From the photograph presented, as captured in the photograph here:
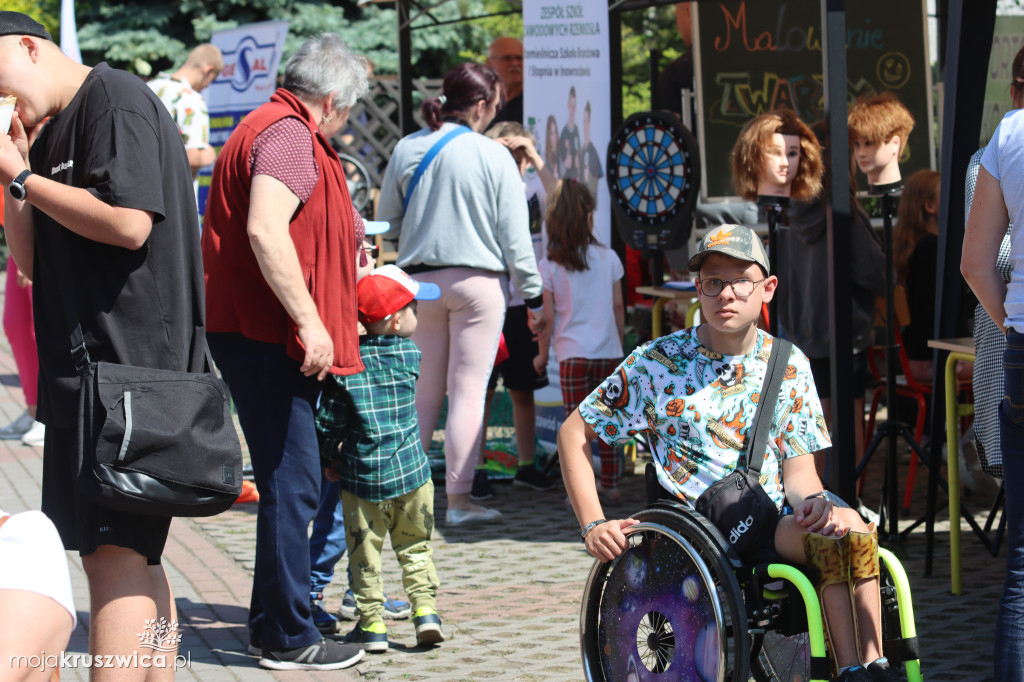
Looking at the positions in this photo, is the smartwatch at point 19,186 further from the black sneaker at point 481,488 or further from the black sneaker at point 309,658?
the black sneaker at point 481,488

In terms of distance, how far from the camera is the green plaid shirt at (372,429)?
4070mm

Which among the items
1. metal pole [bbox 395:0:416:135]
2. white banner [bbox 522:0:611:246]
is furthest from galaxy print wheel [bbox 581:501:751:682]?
metal pole [bbox 395:0:416:135]

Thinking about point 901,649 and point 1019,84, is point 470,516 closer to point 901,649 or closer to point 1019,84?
point 901,649

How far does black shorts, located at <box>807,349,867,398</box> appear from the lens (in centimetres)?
563

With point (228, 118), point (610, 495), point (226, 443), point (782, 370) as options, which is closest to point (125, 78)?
point (226, 443)

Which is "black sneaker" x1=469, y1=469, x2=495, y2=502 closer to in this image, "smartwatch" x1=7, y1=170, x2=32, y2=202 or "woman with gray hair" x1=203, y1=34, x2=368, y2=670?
"woman with gray hair" x1=203, y1=34, x2=368, y2=670

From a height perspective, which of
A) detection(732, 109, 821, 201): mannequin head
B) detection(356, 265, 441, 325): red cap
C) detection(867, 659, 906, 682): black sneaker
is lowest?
detection(867, 659, 906, 682): black sneaker

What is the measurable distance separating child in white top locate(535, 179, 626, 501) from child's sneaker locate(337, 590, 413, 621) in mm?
1932

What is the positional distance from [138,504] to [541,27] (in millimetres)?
4977

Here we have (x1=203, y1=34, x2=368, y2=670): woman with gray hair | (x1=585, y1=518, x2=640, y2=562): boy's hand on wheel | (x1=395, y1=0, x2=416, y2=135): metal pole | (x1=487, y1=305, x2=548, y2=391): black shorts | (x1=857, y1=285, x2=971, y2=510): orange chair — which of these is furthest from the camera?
(x1=395, y1=0, x2=416, y2=135): metal pole

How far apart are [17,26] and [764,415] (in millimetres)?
2106

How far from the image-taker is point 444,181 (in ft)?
18.4

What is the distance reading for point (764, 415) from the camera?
3184mm

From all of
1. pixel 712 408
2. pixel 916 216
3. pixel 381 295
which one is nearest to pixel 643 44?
pixel 916 216
